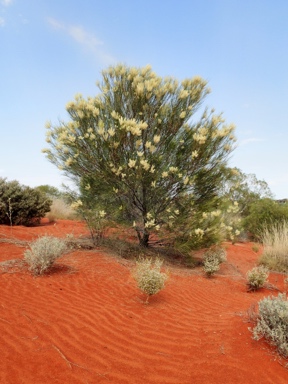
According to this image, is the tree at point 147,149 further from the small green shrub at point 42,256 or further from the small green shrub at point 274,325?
the small green shrub at point 274,325

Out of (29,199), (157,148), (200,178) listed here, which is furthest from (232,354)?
(29,199)

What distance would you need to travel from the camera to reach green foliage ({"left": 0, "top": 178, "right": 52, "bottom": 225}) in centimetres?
1174

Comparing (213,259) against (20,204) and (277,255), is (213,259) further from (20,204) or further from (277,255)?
(20,204)

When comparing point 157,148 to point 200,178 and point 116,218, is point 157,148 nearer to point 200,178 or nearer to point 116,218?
point 200,178

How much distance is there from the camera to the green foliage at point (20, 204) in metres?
11.7

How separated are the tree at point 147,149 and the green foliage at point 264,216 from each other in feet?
24.6

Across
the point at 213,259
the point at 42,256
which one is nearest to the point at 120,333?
the point at 42,256

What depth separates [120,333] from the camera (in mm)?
3801

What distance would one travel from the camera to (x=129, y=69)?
8.14 metres

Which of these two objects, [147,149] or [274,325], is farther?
[147,149]

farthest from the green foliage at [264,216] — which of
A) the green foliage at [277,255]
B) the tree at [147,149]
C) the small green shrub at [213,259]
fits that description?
the tree at [147,149]

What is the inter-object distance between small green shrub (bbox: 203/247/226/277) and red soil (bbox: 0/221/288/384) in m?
0.95

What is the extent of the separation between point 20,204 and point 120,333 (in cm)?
958

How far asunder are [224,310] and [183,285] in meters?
1.43
